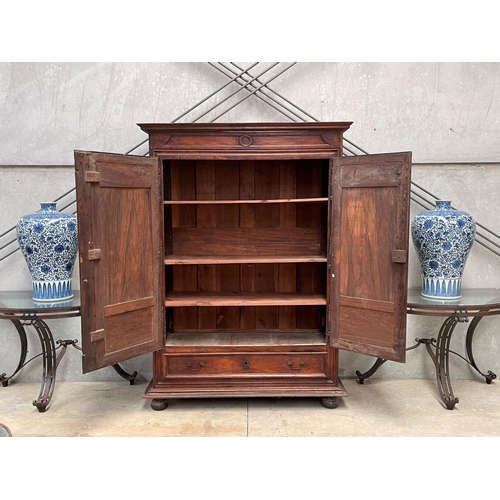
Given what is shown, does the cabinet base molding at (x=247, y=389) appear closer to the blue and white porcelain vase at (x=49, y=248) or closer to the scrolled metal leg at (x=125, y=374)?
the scrolled metal leg at (x=125, y=374)

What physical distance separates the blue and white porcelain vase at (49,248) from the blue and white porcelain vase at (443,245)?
190 cm

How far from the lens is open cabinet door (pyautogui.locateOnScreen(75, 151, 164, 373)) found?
205cm

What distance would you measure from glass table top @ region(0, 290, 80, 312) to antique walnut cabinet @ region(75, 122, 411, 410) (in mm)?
407

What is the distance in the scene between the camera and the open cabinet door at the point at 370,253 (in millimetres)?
2154

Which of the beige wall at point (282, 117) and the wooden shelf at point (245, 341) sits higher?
the beige wall at point (282, 117)

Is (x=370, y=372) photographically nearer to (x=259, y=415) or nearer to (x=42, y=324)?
(x=259, y=415)

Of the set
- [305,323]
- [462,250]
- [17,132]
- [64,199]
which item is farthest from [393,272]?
[17,132]

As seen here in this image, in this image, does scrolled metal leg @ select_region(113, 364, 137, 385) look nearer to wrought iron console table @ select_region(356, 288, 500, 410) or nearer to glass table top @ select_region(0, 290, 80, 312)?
glass table top @ select_region(0, 290, 80, 312)

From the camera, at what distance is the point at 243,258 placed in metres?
2.58

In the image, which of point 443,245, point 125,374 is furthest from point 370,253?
point 125,374

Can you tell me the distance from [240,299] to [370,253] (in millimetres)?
758

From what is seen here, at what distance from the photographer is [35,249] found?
2473 mm

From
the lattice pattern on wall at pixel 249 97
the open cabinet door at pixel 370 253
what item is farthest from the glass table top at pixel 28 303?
the open cabinet door at pixel 370 253

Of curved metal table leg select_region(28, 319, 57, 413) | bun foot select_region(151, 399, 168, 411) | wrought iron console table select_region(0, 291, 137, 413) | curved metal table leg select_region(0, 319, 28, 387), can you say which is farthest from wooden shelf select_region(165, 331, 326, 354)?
curved metal table leg select_region(0, 319, 28, 387)
